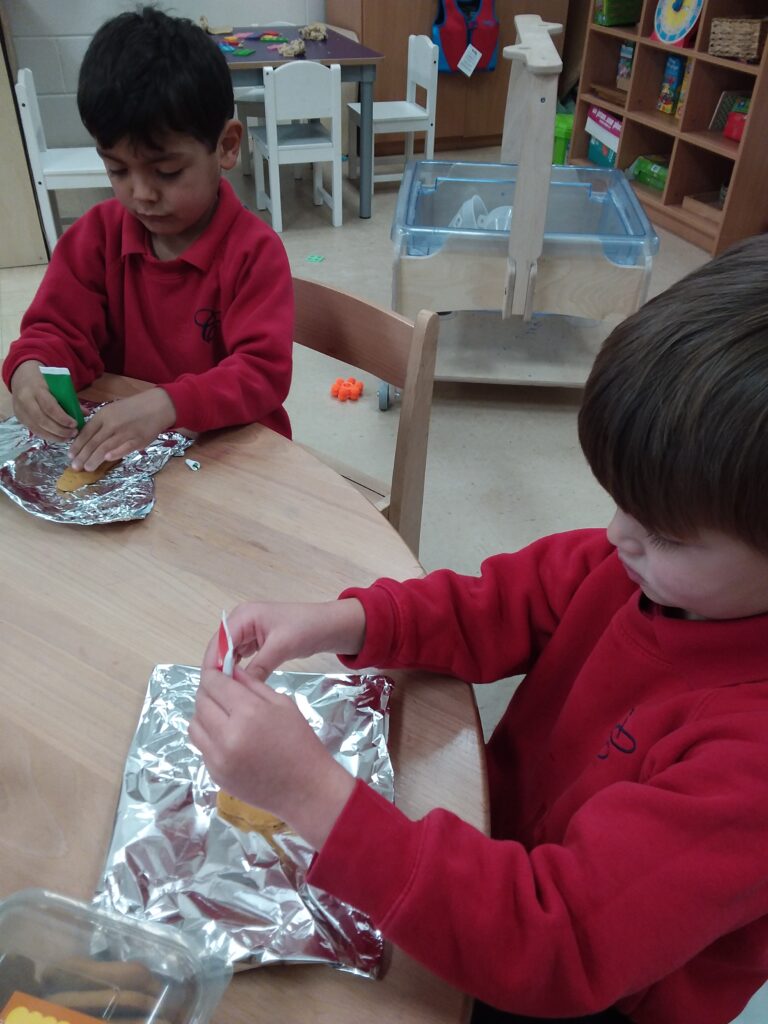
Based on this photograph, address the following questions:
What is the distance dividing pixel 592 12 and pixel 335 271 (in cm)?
209

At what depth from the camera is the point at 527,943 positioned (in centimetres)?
42

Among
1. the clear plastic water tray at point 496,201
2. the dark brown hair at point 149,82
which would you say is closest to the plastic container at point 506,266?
the clear plastic water tray at point 496,201

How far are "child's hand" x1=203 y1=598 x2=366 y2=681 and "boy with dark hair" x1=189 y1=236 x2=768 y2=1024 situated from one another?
4 centimetres

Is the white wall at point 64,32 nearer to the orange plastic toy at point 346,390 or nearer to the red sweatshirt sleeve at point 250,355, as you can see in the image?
the orange plastic toy at point 346,390

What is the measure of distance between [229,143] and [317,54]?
258cm

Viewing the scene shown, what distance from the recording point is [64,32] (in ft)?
12.4

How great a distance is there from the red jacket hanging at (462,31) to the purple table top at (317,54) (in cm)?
75

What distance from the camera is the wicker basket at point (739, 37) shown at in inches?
114

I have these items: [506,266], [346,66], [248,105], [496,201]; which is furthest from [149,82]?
[248,105]

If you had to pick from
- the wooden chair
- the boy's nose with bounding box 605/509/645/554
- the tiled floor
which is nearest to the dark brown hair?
the wooden chair

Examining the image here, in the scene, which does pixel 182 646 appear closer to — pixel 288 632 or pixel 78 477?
pixel 288 632

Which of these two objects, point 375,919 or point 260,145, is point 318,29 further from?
point 375,919

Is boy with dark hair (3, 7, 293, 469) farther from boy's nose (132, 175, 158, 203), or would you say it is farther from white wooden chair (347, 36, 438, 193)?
white wooden chair (347, 36, 438, 193)

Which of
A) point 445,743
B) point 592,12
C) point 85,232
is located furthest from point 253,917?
point 592,12
